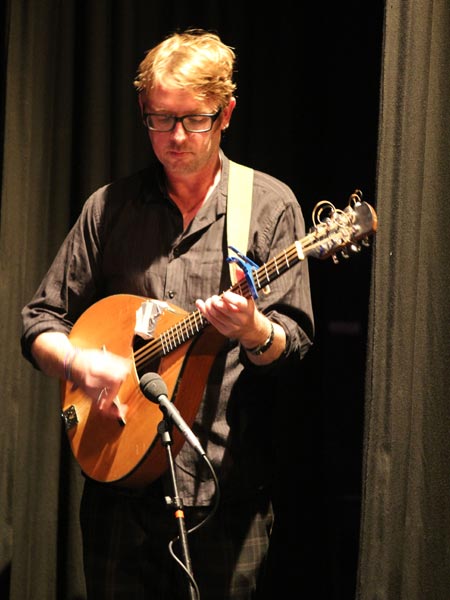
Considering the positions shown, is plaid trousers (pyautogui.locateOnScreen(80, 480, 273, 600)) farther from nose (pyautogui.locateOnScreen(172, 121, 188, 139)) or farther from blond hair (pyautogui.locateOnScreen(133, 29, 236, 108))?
blond hair (pyautogui.locateOnScreen(133, 29, 236, 108))

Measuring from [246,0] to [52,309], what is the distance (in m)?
1.49

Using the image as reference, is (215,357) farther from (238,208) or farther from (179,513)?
(179,513)

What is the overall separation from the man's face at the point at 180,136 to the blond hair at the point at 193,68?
0.06 feet

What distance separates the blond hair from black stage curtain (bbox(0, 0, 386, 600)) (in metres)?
0.83

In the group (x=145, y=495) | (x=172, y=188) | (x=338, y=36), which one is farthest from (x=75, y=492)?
(x=338, y=36)

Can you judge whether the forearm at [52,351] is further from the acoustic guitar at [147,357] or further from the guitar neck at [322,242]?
the guitar neck at [322,242]

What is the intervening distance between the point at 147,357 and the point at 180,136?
0.53 m

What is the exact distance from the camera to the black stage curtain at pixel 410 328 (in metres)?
1.84

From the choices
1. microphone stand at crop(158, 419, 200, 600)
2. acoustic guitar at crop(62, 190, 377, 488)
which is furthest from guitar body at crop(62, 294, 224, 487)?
microphone stand at crop(158, 419, 200, 600)

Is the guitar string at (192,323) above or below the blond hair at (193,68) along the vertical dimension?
below

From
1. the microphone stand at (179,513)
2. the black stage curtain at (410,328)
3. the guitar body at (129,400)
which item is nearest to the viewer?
the microphone stand at (179,513)

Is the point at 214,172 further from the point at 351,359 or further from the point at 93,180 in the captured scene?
the point at 351,359

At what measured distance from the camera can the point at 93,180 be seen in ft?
10.00

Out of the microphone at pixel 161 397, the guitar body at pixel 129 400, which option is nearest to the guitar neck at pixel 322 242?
the guitar body at pixel 129 400
